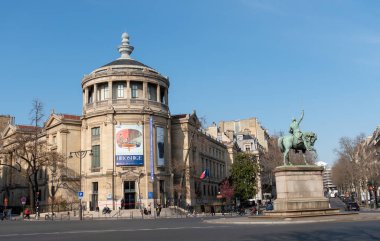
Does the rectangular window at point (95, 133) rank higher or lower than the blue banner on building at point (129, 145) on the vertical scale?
higher

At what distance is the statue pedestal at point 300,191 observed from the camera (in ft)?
89.9

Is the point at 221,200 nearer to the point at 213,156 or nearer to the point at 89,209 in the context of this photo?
the point at 213,156

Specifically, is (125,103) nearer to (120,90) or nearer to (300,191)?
(120,90)

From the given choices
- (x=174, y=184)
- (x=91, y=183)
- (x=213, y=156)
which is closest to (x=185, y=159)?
(x=174, y=184)

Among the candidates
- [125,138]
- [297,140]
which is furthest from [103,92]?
[297,140]

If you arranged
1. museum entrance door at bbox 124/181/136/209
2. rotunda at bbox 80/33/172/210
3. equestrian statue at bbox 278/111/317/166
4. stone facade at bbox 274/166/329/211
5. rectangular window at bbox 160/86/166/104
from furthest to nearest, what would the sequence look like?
rectangular window at bbox 160/86/166/104
rotunda at bbox 80/33/172/210
museum entrance door at bbox 124/181/136/209
equestrian statue at bbox 278/111/317/166
stone facade at bbox 274/166/329/211

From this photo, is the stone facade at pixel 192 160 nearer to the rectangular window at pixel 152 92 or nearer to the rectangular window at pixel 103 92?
the rectangular window at pixel 152 92

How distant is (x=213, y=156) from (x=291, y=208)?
65.8m

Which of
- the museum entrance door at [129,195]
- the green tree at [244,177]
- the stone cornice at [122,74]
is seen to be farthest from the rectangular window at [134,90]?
the green tree at [244,177]

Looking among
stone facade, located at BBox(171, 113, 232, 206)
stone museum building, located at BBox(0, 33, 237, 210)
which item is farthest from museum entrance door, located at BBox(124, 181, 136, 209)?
stone facade, located at BBox(171, 113, 232, 206)

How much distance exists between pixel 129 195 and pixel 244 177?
2420cm

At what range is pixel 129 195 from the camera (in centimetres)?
6431

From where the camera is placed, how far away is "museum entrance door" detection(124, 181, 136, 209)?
63.9 meters

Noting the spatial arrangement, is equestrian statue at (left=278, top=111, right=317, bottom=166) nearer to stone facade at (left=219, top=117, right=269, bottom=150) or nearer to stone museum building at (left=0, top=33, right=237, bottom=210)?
stone museum building at (left=0, top=33, right=237, bottom=210)
